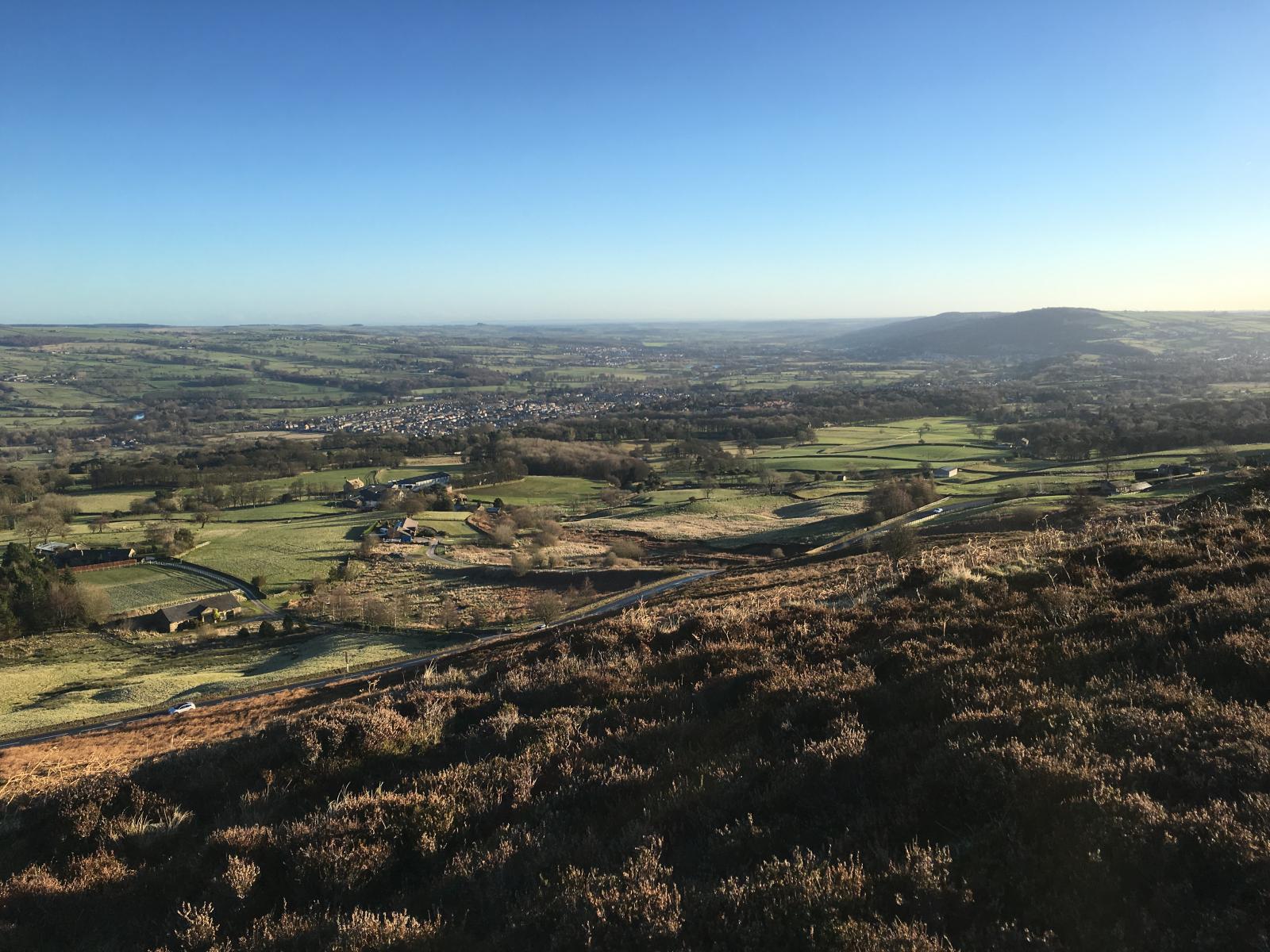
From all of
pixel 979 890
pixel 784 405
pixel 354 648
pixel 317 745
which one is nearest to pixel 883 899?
pixel 979 890

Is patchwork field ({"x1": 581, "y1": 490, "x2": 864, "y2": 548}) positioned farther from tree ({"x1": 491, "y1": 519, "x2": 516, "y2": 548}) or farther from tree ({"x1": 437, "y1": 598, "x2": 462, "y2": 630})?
tree ({"x1": 437, "y1": 598, "x2": 462, "y2": 630})

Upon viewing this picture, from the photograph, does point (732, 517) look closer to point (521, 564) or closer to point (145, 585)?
point (521, 564)

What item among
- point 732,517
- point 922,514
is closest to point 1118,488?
point 922,514

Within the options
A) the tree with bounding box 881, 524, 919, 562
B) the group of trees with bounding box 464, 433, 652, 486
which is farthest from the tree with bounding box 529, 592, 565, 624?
the group of trees with bounding box 464, 433, 652, 486

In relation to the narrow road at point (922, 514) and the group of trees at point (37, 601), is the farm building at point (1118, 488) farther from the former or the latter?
the group of trees at point (37, 601)

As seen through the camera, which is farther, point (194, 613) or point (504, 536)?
point (504, 536)

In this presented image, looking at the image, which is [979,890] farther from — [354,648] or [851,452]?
[851,452]

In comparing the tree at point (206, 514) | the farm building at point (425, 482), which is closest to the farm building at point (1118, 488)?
the farm building at point (425, 482)
